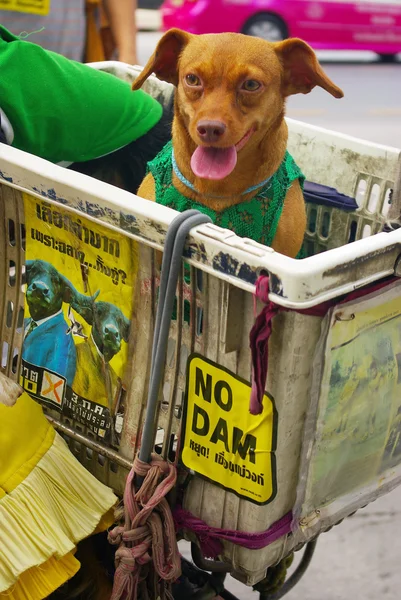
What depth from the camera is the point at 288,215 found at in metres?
2.16

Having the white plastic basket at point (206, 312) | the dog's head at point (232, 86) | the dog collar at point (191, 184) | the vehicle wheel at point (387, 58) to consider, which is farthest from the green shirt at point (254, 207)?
the vehicle wheel at point (387, 58)

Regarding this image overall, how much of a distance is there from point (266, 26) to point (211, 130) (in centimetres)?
930

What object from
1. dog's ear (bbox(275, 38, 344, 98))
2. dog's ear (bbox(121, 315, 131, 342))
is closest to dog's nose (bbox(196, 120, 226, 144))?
dog's ear (bbox(275, 38, 344, 98))

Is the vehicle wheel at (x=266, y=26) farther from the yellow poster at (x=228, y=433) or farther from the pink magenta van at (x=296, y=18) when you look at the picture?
the yellow poster at (x=228, y=433)

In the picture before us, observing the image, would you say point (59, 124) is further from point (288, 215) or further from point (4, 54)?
point (288, 215)

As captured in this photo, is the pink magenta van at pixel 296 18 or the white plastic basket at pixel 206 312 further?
the pink magenta van at pixel 296 18

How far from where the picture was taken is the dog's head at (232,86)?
198cm

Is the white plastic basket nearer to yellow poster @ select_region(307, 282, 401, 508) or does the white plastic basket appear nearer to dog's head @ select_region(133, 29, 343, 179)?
yellow poster @ select_region(307, 282, 401, 508)

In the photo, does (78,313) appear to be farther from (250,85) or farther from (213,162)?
(250,85)

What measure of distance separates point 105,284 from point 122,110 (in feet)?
2.83

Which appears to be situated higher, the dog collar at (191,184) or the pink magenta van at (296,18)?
the dog collar at (191,184)

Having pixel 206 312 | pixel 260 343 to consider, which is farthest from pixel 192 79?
pixel 260 343

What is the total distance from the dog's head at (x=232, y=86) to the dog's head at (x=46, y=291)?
415 millimetres

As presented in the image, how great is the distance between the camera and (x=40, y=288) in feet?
6.02
